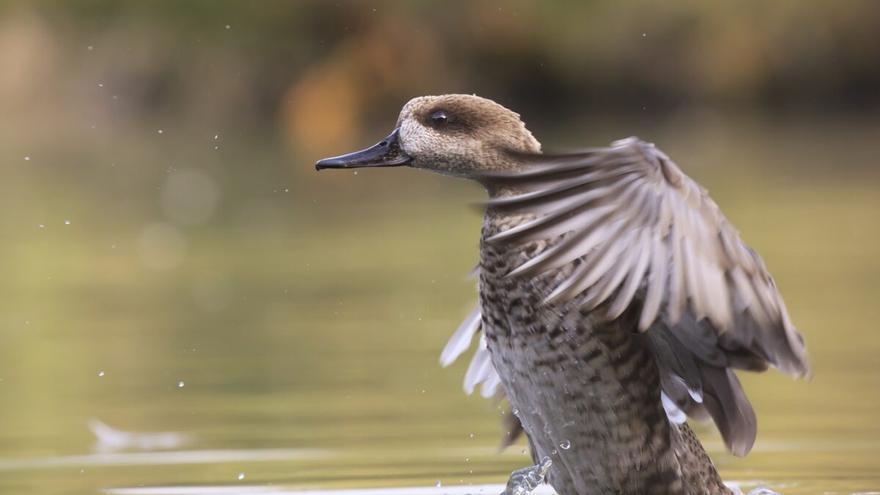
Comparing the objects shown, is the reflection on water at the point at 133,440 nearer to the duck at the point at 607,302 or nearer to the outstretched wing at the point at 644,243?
the duck at the point at 607,302

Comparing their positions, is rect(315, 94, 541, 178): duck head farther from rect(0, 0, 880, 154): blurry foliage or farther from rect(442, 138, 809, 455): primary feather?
rect(0, 0, 880, 154): blurry foliage

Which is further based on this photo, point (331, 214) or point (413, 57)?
point (413, 57)

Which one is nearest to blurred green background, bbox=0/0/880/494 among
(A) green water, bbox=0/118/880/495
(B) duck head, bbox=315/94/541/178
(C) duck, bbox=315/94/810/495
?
(A) green water, bbox=0/118/880/495

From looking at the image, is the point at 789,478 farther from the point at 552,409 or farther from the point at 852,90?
the point at 852,90

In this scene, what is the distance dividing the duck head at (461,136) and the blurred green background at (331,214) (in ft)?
4.25

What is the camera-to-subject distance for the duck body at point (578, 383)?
494cm

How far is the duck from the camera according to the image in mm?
4453

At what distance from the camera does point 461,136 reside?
5223 mm

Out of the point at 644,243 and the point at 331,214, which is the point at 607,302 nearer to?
the point at 644,243

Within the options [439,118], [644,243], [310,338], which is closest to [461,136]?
[439,118]

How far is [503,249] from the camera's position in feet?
16.5

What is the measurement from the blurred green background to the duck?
3.10 feet

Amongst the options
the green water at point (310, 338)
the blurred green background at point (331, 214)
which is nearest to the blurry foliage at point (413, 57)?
the blurred green background at point (331, 214)

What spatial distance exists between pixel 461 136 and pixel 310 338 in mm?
4313
